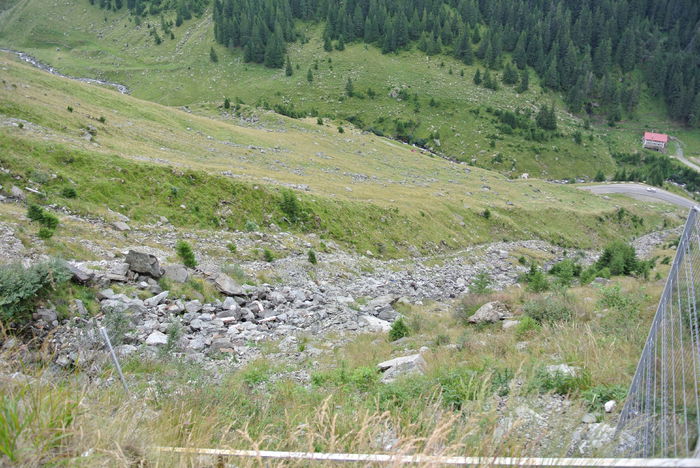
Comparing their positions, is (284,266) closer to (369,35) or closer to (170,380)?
(170,380)

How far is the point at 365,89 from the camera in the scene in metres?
118

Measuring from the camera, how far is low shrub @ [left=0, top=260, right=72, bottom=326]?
913 cm

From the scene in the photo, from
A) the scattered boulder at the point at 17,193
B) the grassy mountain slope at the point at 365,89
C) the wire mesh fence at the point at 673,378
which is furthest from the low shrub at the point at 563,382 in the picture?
the grassy mountain slope at the point at 365,89

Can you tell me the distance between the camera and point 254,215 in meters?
24.7

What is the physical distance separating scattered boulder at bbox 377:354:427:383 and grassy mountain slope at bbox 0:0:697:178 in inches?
3685

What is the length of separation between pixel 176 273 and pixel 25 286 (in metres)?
5.21

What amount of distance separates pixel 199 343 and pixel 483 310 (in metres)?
9.40

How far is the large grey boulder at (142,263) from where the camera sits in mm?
13703

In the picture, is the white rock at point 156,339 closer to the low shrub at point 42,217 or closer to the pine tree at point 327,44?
the low shrub at point 42,217

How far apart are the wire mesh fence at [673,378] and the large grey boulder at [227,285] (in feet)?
44.4

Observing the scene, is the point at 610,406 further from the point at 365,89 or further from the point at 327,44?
the point at 327,44

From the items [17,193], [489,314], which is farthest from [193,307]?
[17,193]

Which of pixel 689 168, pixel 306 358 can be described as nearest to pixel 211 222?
pixel 306 358

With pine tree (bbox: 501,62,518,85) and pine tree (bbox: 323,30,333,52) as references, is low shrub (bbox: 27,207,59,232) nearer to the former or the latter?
pine tree (bbox: 323,30,333,52)
